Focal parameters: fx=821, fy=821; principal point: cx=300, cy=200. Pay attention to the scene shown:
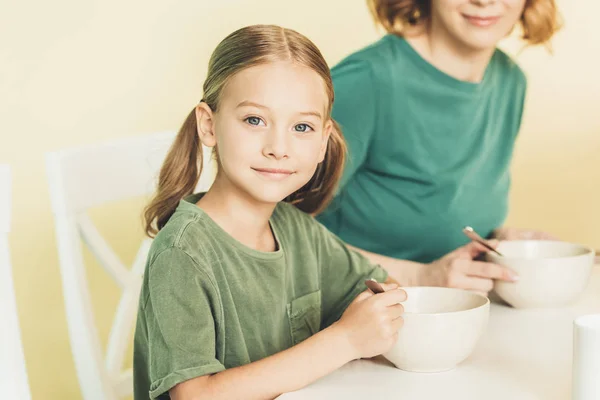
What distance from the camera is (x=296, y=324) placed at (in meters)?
0.91

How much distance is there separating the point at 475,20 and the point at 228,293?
0.65m

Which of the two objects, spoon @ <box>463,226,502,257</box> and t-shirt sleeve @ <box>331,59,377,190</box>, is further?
t-shirt sleeve @ <box>331,59,377,190</box>

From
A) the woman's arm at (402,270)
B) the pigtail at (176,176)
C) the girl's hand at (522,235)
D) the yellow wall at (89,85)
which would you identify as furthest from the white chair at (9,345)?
the yellow wall at (89,85)

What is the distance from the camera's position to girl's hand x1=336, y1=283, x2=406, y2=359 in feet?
2.39

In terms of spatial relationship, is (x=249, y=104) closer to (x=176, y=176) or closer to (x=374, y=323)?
(x=176, y=176)

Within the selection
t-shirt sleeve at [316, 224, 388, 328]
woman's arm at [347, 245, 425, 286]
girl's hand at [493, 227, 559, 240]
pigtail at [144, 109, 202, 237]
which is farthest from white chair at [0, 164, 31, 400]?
girl's hand at [493, 227, 559, 240]

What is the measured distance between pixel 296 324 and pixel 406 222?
1.44ft

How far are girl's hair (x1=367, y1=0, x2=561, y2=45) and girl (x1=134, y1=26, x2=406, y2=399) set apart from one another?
418 mm

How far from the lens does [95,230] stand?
1103mm

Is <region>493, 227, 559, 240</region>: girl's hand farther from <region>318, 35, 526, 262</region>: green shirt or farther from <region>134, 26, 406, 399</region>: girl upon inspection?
<region>134, 26, 406, 399</region>: girl

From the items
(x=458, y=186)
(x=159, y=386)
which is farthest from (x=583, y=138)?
(x=159, y=386)

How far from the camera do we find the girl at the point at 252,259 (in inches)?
28.8

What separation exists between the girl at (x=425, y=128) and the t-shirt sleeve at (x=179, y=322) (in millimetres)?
500

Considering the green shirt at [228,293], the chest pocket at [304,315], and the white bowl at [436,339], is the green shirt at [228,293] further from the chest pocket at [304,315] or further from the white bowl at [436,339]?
the white bowl at [436,339]
